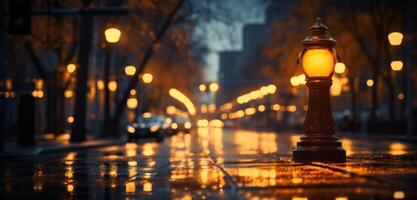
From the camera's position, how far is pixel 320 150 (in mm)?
17609

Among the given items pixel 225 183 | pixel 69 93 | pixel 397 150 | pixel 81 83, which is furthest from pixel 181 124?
pixel 225 183

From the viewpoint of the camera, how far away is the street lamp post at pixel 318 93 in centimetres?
1784

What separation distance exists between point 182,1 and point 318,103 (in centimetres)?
2895

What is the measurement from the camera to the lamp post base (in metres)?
17.5

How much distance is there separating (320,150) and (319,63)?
6.01ft

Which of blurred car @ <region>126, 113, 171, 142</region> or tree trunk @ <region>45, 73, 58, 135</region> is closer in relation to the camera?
blurred car @ <region>126, 113, 171, 142</region>

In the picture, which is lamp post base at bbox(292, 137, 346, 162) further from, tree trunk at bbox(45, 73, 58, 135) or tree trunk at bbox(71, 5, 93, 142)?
tree trunk at bbox(45, 73, 58, 135)

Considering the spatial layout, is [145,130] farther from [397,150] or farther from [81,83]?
[397,150]

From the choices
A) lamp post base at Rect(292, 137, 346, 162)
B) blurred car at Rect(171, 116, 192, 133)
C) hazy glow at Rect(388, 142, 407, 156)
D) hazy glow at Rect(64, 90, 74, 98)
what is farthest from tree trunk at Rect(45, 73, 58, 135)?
lamp post base at Rect(292, 137, 346, 162)

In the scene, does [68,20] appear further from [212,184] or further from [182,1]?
[212,184]

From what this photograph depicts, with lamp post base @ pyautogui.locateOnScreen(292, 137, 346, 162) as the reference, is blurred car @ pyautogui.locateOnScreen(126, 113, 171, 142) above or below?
above

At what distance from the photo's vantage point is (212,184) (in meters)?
12.2

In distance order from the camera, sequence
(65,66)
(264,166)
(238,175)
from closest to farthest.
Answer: (238,175) < (264,166) < (65,66)

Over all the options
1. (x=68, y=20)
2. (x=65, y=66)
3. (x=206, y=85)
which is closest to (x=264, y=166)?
(x=68, y=20)
